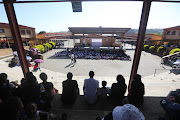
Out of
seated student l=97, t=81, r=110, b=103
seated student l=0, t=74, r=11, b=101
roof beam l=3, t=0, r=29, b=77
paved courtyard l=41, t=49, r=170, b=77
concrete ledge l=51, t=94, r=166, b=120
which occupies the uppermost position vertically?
roof beam l=3, t=0, r=29, b=77

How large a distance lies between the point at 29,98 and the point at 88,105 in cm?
183

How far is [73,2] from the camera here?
125 inches

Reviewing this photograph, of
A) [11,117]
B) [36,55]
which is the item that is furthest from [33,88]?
[36,55]

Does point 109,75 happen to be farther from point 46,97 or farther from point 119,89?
point 46,97

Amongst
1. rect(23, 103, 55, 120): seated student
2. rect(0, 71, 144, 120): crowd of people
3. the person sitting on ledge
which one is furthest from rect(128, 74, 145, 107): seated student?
rect(23, 103, 55, 120): seated student

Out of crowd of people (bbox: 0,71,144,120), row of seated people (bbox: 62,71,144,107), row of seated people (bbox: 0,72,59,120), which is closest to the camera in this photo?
row of seated people (bbox: 0,72,59,120)

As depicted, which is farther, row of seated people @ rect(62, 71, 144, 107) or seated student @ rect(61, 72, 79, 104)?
seated student @ rect(61, 72, 79, 104)

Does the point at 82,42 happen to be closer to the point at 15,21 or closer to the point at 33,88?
the point at 15,21

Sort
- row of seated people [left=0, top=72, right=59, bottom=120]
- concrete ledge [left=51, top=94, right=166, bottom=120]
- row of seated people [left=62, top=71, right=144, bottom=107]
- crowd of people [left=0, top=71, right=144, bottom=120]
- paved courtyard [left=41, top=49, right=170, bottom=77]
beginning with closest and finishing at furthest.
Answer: row of seated people [left=0, top=72, right=59, bottom=120] < crowd of people [left=0, top=71, right=144, bottom=120] < row of seated people [left=62, top=71, right=144, bottom=107] < concrete ledge [left=51, top=94, right=166, bottom=120] < paved courtyard [left=41, top=49, right=170, bottom=77]

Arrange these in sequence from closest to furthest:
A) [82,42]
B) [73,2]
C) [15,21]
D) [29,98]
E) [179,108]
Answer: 1. [179,108]
2. [29,98]
3. [73,2]
4. [15,21]
5. [82,42]

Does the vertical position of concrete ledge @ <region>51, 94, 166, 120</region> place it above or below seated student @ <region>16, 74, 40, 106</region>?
below

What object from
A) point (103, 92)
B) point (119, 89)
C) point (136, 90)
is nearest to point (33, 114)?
point (103, 92)

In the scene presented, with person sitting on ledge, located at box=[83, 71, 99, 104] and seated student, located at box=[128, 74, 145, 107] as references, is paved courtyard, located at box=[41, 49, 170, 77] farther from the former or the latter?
seated student, located at box=[128, 74, 145, 107]

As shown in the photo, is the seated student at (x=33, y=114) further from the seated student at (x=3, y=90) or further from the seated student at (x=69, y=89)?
the seated student at (x=3, y=90)
